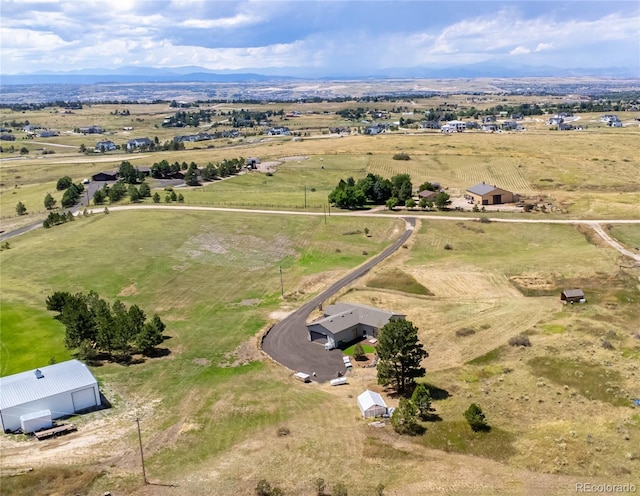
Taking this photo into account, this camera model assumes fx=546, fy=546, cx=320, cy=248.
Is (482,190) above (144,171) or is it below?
below

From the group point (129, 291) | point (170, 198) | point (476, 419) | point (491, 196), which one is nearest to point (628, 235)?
point (491, 196)

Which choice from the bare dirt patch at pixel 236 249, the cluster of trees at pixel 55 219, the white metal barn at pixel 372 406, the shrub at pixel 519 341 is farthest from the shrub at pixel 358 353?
the cluster of trees at pixel 55 219

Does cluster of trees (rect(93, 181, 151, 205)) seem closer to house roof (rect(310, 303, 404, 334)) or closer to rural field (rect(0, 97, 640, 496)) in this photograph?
rural field (rect(0, 97, 640, 496))

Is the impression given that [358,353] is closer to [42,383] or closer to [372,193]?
[42,383]

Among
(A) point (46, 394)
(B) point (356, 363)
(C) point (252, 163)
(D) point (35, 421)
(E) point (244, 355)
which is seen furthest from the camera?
(C) point (252, 163)

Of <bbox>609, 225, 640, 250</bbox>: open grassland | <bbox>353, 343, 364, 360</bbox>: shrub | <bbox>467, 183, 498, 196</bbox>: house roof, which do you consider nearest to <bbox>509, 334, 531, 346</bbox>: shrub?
<bbox>353, 343, 364, 360</bbox>: shrub

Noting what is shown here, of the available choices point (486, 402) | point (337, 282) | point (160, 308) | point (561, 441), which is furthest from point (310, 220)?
point (561, 441)

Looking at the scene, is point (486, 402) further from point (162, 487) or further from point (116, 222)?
point (116, 222)
